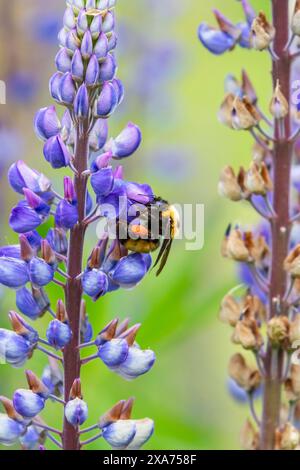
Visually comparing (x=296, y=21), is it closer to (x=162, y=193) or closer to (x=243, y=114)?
(x=243, y=114)

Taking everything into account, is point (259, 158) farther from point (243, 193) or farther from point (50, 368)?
point (50, 368)

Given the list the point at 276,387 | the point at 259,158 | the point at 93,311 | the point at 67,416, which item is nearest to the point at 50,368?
the point at 67,416

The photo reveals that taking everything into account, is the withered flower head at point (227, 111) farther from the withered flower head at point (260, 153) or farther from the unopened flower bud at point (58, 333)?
the unopened flower bud at point (58, 333)

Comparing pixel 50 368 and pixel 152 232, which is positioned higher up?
pixel 152 232

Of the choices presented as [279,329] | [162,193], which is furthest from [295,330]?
[162,193]

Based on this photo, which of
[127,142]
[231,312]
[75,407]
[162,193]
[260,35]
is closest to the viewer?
[75,407]

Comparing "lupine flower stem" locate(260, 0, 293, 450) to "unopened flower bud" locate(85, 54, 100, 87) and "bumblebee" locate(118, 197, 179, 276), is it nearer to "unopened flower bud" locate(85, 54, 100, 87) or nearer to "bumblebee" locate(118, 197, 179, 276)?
"bumblebee" locate(118, 197, 179, 276)

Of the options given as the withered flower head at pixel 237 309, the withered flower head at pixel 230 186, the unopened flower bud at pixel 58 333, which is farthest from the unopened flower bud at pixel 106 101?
the withered flower head at pixel 237 309

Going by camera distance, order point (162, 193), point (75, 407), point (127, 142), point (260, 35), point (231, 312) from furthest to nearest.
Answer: point (162, 193) < point (231, 312) < point (260, 35) < point (127, 142) < point (75, 407)
